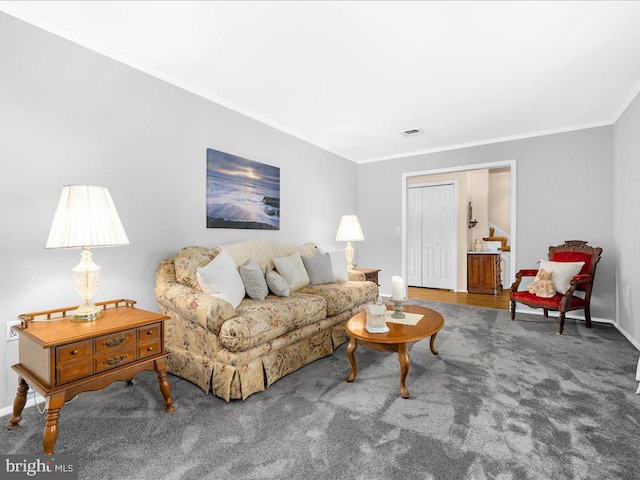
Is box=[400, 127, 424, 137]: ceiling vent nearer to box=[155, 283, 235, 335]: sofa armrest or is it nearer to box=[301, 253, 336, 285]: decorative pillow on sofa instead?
box=[301, 253, 336, 285]: decorative pillow on sofa

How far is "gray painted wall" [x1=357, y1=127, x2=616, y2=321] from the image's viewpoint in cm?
402

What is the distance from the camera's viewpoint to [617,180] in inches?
151

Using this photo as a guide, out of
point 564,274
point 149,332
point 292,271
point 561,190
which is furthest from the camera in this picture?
point 561,190

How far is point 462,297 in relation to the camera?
5609 millimetres

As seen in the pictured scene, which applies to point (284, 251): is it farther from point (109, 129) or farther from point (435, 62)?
point (435, 62)

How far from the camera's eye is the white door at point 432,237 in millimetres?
6324

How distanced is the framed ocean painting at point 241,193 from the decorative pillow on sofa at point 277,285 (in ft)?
2.67

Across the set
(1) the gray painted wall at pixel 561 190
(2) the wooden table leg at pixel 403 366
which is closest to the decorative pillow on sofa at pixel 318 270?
(2) the wooden table leg at pixel 403 366

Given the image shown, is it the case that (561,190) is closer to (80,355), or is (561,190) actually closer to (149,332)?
(149,332)

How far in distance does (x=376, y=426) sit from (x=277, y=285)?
4.89ft

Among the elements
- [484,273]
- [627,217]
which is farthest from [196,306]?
[484,273]

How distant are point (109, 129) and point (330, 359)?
2.57m

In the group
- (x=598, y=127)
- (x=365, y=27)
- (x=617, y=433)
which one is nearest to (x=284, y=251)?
(x=365, y=27)

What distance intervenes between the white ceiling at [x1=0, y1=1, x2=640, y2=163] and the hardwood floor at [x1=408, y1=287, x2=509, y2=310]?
2.70 meters
